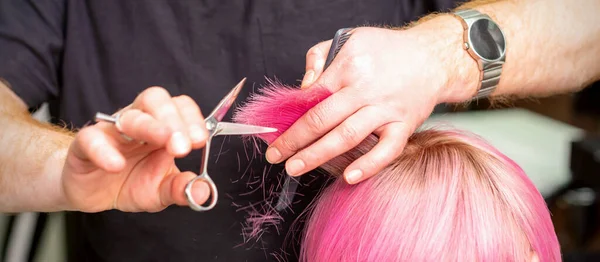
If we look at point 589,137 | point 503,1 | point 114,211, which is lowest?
point 589,137

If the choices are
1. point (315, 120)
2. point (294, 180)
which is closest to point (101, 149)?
point (315, 120)

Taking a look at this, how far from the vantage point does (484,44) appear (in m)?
0.77

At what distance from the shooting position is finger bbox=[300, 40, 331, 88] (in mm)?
681

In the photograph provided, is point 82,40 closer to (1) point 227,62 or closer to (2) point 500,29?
(1) point 227,62

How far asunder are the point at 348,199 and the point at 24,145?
1.56ft

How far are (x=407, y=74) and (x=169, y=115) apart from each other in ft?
1.13

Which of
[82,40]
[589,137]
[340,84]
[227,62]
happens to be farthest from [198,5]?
[589,137]

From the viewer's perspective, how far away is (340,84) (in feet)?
2.19

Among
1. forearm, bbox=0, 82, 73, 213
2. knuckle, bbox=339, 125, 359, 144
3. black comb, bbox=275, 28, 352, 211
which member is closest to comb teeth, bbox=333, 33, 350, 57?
black comb, bbox=275, 28, 352, 211

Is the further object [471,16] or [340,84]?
[471,16]

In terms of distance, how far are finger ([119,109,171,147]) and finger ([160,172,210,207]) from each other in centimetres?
8

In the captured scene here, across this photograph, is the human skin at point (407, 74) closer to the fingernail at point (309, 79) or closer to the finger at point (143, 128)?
the fingernail at point (309, 79)

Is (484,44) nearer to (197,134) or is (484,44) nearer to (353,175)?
(353,175)

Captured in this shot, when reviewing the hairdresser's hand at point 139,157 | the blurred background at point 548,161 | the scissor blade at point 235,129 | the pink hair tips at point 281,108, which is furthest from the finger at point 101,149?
the blurred background at point 548,161
